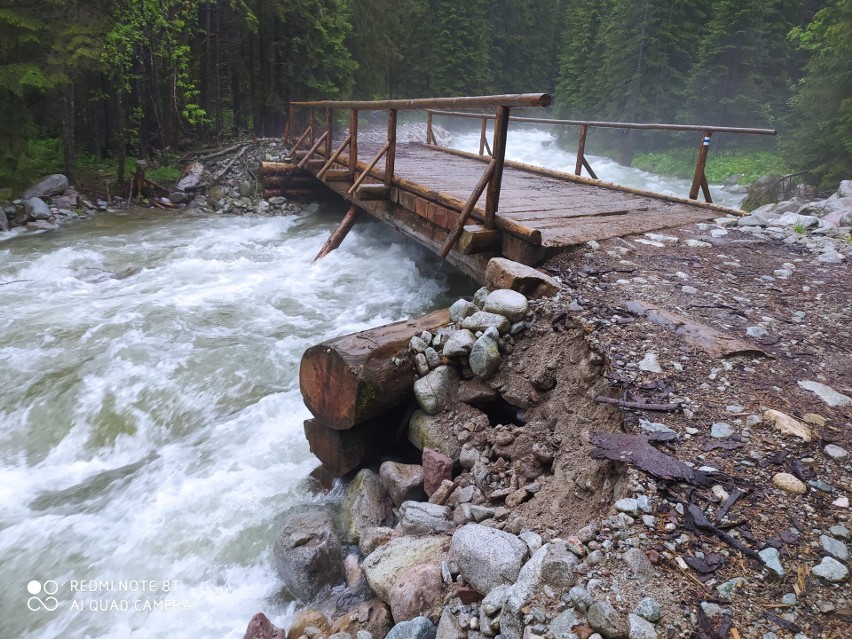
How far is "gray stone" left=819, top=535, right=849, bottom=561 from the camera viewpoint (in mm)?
1966

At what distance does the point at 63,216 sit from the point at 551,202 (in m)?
10.0

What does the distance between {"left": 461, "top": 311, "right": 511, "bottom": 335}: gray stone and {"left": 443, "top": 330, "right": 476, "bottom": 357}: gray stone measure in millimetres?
77

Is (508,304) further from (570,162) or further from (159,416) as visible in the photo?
(570,162)

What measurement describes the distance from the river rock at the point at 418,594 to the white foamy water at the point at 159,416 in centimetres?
100

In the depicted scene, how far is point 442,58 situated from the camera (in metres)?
29.9

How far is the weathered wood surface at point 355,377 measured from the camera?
3.64m

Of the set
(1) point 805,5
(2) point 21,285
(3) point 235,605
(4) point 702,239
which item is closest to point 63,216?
(2) point 21,285

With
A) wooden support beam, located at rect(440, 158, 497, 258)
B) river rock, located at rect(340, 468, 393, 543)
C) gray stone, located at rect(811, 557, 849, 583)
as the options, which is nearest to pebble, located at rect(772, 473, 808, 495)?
gray stone, located at rect(811, 557, 849, 583)

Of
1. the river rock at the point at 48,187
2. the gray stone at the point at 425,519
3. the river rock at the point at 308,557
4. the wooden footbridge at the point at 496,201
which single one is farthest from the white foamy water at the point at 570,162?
the river rock at the point at 308,557

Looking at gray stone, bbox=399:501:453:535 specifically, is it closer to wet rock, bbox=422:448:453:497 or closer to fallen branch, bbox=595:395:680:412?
wet rock, bbox=422:448:453:497

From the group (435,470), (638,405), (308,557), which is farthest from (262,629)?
(638,405)

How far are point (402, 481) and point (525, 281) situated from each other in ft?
5.83

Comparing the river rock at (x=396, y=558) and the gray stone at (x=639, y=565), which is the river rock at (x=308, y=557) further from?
the gray stone at (x=639, y=565)

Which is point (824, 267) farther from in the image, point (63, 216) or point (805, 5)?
point (805, 5)
